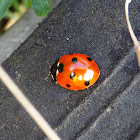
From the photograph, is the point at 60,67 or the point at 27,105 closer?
the point at 60,67

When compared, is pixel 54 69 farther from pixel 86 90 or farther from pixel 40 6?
pixel 40 6

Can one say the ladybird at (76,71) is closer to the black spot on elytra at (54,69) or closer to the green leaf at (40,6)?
the black spot on elytra at (54,69)

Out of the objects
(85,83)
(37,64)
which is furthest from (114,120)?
(37,64)

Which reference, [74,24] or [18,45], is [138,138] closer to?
[74,24]

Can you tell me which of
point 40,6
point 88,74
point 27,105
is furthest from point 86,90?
point 40,6

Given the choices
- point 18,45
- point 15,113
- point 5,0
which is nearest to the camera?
point 5,0

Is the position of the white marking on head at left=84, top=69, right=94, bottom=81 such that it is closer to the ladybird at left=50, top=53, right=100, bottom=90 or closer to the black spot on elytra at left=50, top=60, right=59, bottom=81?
the ladybird at left=50, top=53, right=100, bottom=90
